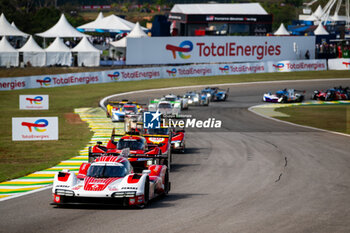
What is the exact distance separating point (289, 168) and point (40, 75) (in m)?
46.5

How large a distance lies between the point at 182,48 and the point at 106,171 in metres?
58.1

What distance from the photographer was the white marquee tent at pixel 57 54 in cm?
6800

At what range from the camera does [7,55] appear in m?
65.9

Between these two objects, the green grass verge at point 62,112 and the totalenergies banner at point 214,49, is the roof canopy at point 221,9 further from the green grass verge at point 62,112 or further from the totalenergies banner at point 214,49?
the green grass verge at point 62,112

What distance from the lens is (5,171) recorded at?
2175 cm

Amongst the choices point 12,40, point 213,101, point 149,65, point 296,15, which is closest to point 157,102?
point 213,101

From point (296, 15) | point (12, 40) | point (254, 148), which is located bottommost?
point (254, 148)

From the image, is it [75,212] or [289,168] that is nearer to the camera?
[75,212]

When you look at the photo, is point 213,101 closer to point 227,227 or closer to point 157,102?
point 157,102

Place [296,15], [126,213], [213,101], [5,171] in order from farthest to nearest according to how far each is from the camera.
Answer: [296,15] < [213,101] < [5,171] < [126,213]

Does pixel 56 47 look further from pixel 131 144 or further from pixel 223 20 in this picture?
pixel 131 144

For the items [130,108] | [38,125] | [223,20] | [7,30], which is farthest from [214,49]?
[38,125]

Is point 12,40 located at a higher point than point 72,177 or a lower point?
higher

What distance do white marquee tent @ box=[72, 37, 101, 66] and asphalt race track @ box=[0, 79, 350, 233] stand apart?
38.9 m
